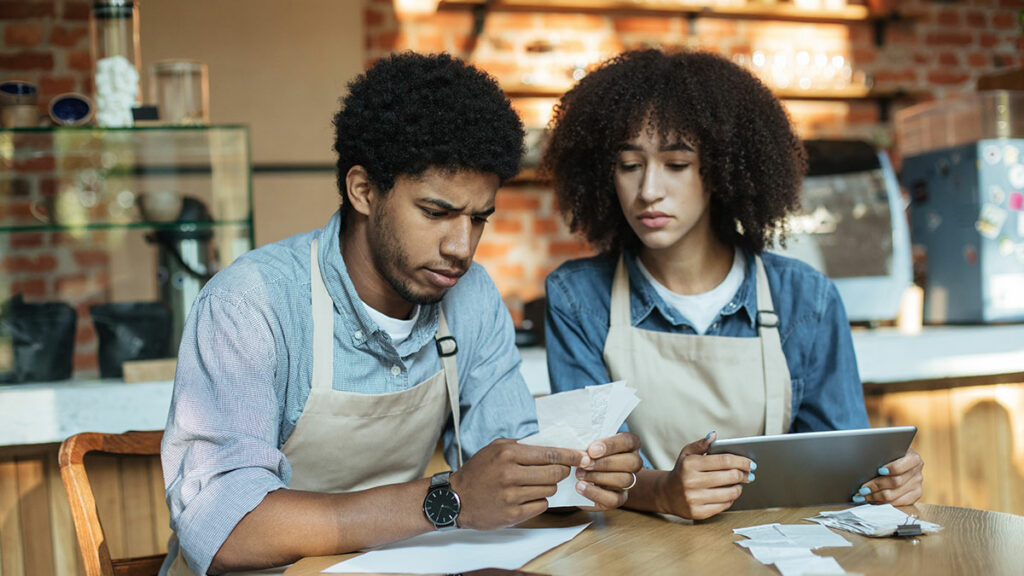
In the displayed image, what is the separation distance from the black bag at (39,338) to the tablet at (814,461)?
141 cm

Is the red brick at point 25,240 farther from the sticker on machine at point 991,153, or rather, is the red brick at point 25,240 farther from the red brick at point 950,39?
the red brick at point 950,39

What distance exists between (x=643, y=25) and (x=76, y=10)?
2505 millimetres

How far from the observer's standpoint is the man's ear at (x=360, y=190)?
1471 millimetres

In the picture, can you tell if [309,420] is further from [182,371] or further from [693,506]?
[693,506]

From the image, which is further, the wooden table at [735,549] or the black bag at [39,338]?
the black bag at [39,338]

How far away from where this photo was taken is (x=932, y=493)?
2.24 m

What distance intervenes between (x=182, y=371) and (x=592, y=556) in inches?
25.5

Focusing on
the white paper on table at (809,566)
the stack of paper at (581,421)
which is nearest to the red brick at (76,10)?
the stack of paper at (581,421)

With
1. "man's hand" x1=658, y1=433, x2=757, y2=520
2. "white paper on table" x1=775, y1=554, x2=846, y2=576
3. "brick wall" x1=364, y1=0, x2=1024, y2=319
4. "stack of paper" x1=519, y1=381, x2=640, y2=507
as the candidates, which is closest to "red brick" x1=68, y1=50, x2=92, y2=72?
"brick wall" x1=364, y1=0, x2=1024, y2=319

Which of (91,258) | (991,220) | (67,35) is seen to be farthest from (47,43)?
(991,220)

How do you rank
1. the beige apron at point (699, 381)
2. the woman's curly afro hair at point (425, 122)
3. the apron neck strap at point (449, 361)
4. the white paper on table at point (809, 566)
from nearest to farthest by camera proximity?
the white paper on table at point (809, 566) < the woman's curly afro hair at point (425, 122) < the apron neck strap at point (449, 361) < the beige apron at point (699, 381)

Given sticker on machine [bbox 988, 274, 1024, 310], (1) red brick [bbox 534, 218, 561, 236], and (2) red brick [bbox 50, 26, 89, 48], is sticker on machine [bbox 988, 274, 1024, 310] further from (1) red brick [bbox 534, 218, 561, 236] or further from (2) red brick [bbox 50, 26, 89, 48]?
(2) red brick [bbox 50, 26, 89, 48]

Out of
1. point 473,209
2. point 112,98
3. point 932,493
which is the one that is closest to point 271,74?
point 112,98

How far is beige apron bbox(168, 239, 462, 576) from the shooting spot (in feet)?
4.64
